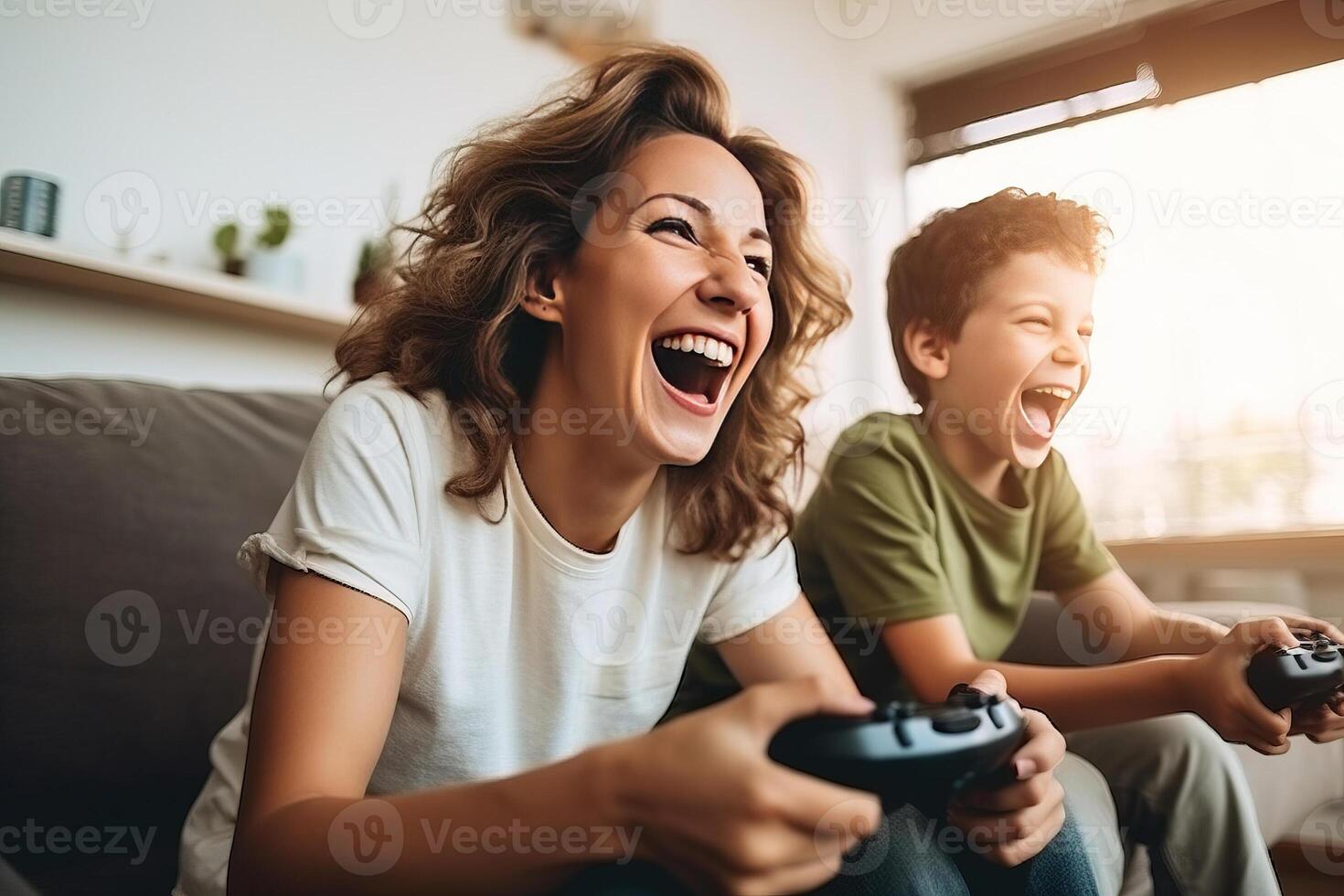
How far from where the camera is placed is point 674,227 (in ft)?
1.71

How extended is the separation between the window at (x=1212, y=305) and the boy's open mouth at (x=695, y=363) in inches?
7.5

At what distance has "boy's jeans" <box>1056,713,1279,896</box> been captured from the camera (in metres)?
0.40

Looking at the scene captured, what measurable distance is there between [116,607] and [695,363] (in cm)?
54

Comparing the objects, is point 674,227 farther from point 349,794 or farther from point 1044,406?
point 349,794

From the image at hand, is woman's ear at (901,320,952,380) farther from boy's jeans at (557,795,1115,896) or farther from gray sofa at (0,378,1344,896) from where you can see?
gray sofa at (0,378,1344,896)

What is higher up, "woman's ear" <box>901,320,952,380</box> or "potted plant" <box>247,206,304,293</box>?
"potted plant" <box>247,206,304,293</box>

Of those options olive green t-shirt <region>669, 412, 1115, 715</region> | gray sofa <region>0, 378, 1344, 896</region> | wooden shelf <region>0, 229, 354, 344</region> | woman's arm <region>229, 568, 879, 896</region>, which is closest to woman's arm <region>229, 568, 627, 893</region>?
woman's arm <region>229, 568, 879, 896</region>

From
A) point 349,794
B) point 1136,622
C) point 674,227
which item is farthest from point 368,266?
point 1136,622

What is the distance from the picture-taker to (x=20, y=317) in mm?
1095

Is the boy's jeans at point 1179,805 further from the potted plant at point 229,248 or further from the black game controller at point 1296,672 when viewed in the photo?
the potted plant at point 229,248

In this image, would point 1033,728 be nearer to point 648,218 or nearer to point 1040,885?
point 1040,885

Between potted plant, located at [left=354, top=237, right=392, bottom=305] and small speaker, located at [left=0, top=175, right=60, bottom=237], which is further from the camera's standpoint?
potted plant, located at [left=354, top=237, right=392, bottom=305]

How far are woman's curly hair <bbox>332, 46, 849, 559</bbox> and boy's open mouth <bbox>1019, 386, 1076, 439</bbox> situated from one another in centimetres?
22

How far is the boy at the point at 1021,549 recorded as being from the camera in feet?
1.29
